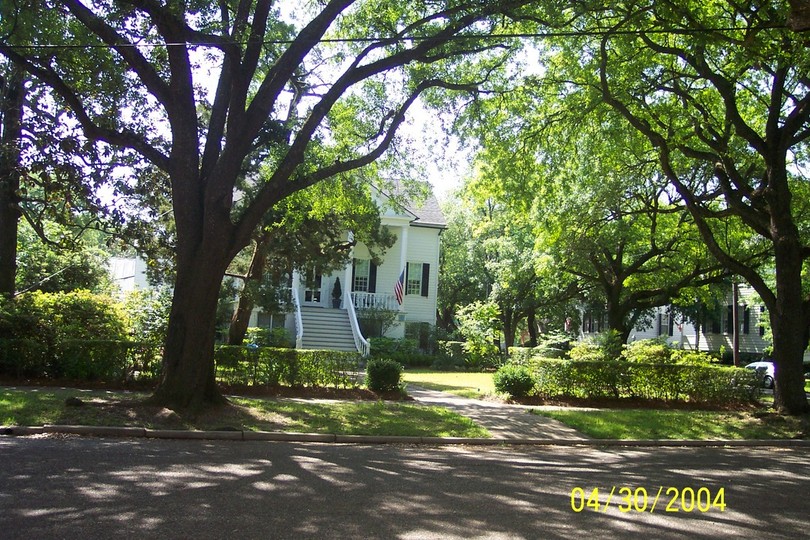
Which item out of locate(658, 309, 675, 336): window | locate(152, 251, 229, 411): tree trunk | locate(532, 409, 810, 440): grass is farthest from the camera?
locate(658, 309, 675, 336): window

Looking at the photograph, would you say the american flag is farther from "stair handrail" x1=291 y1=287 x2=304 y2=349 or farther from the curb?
the curb

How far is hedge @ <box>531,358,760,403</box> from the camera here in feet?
55.8

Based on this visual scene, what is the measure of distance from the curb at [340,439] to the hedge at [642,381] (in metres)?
4.44

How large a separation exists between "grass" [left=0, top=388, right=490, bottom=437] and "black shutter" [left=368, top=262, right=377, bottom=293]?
19.1 meters

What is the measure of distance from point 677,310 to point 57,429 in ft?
141

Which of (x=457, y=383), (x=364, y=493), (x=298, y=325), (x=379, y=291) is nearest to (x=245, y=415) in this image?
(x=364, y=493)

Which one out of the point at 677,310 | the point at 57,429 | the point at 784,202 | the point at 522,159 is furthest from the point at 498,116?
the point at 677,310

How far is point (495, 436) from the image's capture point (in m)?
11.7

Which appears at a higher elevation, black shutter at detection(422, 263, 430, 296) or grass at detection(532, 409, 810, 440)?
black shutter at detection(422, 263, 430, 296)

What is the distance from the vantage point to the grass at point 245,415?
10.5 metres

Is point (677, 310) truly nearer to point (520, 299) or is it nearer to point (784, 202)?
point (520, 299)

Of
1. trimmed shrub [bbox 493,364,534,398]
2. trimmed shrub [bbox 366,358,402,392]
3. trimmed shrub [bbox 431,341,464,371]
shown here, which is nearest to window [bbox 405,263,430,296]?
trimmed shrub [bbox 431,341,464,371]

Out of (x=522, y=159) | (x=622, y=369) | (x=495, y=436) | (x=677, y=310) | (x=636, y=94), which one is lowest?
(x=495, y=436)

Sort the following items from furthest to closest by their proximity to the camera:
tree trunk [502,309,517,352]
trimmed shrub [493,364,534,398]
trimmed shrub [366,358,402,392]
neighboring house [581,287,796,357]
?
tree trunk [502,309,517,352]
neighboring house [581,287,796,357]
trimmed shrub [493,364,534,398]
trimmed shrub [366,358,402,392]
